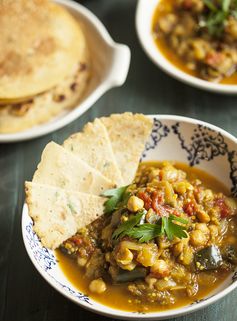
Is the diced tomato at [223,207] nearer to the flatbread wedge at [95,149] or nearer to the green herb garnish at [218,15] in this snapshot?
the flatbread wedge at [95,149]

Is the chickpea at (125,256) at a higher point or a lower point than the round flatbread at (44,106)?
higher

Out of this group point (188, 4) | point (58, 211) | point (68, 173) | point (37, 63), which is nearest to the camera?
point (58, 211)

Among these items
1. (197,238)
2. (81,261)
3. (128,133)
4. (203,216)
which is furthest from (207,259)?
(128,133)

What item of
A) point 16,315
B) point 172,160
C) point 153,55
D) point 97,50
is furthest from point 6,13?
point 16,315

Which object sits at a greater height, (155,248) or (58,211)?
(155,248)

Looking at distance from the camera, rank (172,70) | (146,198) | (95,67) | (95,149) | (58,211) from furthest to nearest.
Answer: (95,67) → (172,70) → (95,149) → (58,211) → (146,198)

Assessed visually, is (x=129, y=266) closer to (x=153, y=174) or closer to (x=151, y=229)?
(x=151, y=229)

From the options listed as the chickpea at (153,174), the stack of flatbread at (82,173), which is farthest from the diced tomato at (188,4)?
the chickpea at (153,174)
